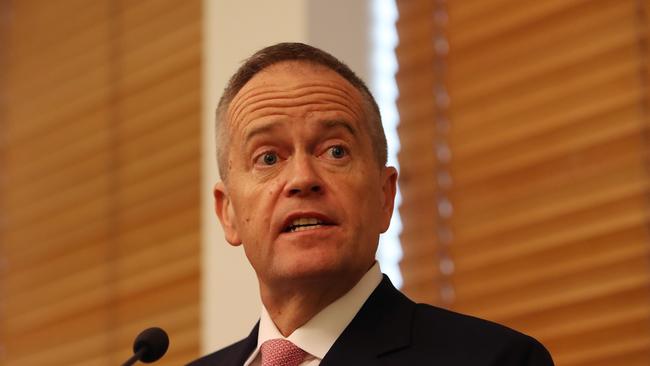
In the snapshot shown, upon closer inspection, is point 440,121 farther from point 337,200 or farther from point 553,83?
point 337,200

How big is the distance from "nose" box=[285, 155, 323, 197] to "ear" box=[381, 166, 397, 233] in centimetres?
16

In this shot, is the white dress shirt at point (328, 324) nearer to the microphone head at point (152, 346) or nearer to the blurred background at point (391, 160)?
the microphone head at point (152, 346)

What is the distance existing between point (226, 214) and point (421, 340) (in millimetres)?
447

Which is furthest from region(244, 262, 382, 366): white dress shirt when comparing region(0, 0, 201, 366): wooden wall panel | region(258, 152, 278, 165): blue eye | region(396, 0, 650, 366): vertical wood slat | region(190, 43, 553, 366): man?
region(0, 0, 201, 366): wooden wall panel

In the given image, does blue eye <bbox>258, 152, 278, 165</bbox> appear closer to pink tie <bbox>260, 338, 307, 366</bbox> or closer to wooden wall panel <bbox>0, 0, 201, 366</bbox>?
pink tie <bbox>260, 338, 307, 366</bbox>

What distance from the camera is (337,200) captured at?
75.7 inches

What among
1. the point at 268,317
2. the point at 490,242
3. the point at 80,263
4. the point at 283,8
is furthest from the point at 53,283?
the point at 268,317

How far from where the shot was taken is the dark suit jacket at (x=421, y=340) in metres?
1.76

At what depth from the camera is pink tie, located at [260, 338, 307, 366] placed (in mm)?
1897

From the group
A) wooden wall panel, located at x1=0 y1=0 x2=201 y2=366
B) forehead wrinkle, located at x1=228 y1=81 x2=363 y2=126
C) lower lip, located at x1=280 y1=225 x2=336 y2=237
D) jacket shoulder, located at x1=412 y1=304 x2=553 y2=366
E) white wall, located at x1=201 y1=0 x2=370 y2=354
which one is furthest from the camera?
wooden wall panel, located at x1=0 y1=0 x2=201 y2=366

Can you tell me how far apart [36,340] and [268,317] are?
1703mm

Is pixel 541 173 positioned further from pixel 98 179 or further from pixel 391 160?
pixel 98 179

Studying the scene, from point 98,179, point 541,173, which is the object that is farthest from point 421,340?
point 98,179

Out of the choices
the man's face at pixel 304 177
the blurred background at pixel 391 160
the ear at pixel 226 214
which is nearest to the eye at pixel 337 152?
the man's face at pixel 304 177
